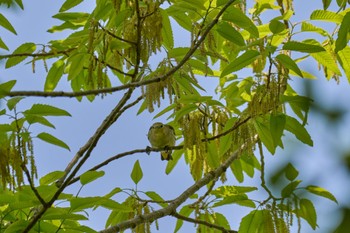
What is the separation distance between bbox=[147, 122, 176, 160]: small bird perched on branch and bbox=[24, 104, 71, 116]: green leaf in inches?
65.8

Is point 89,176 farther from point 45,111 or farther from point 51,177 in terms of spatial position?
point 51,177

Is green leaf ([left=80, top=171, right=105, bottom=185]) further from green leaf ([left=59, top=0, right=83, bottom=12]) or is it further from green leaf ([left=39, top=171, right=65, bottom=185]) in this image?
green leaf ([left=59, top=0, right=83, bottom=12])

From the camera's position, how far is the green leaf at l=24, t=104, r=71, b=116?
2221 mm

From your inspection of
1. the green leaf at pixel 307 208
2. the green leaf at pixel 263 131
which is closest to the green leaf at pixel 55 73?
the green leaf at pixel 263 131

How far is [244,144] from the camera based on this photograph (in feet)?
9.27

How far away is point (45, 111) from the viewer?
226cm

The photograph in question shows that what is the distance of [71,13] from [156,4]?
89cm

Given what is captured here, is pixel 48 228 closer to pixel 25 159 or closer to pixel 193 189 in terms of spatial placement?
pixel 25 159

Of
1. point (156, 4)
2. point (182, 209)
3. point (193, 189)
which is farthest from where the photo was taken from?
point (182, 209)

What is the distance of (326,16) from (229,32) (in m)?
0.62

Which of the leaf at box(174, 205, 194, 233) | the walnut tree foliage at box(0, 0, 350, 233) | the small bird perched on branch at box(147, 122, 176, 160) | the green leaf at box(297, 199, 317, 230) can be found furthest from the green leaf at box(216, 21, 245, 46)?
the green leaf at box(297, 199, 317, 230)

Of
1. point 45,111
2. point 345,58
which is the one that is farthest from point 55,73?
point 345,58

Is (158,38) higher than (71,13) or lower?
lower

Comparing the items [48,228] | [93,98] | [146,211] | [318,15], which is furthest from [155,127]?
[48,228]
